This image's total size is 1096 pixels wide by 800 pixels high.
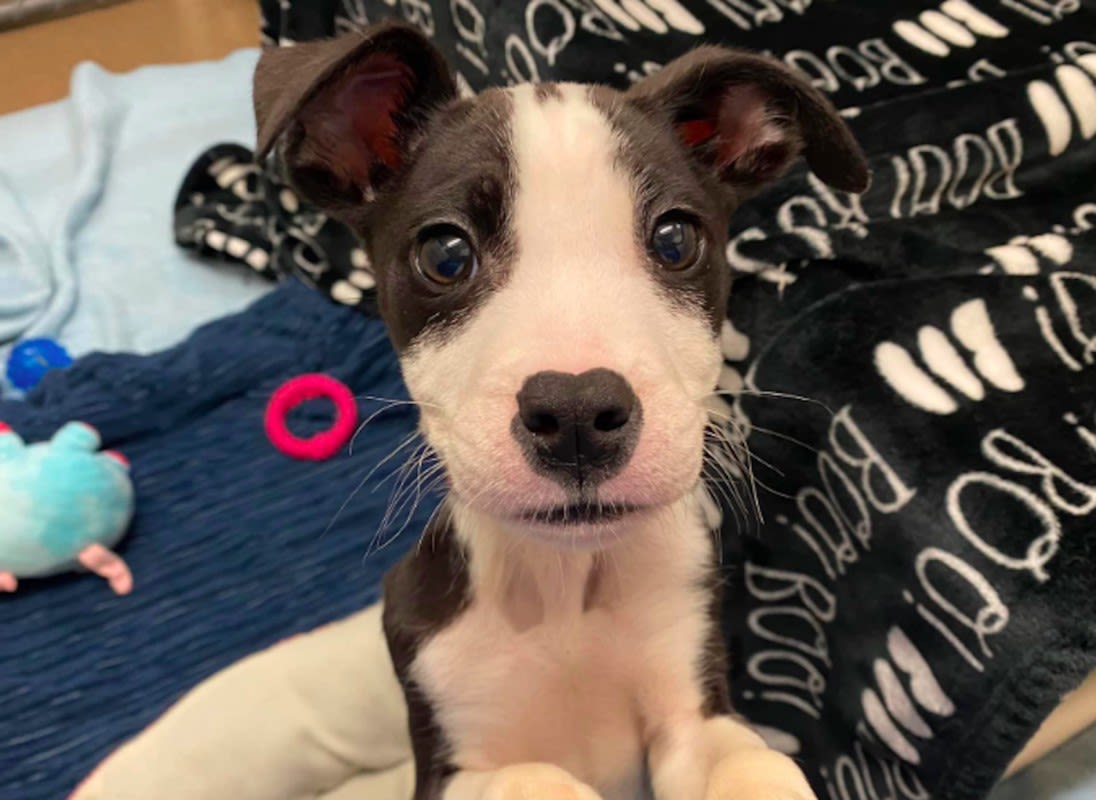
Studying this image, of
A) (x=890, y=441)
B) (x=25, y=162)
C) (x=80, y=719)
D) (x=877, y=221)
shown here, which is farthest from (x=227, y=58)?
(x=890, y=441)

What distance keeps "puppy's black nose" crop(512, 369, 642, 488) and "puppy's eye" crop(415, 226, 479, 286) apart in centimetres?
27

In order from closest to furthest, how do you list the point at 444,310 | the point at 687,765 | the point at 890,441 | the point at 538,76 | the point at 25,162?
the point at 444,310 → the point at 687,765 → the point at 890,441 → the point at 538,76 → the point at 25,162

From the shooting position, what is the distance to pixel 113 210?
356 centimetres

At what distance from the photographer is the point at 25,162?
12.0ft

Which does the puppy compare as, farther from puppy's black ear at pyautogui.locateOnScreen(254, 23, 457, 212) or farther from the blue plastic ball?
the blue plastic ball

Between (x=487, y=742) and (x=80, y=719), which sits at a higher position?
(x=487, y=742)

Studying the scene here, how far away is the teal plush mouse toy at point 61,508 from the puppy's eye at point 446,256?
150 centimetres

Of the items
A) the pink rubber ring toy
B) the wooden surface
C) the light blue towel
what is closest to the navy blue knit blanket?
the pink rubber ring toy

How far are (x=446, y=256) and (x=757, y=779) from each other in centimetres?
81

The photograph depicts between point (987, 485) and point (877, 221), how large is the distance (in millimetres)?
618

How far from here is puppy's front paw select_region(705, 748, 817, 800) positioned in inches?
51.3

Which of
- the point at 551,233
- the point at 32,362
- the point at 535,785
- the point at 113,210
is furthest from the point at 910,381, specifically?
the point at 113,210

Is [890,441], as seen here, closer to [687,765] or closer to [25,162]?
[687,765]

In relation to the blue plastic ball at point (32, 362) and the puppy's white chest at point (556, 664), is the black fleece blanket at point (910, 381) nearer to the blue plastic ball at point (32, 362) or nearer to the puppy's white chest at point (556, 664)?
the puppy's white chest at point (556, 664)
